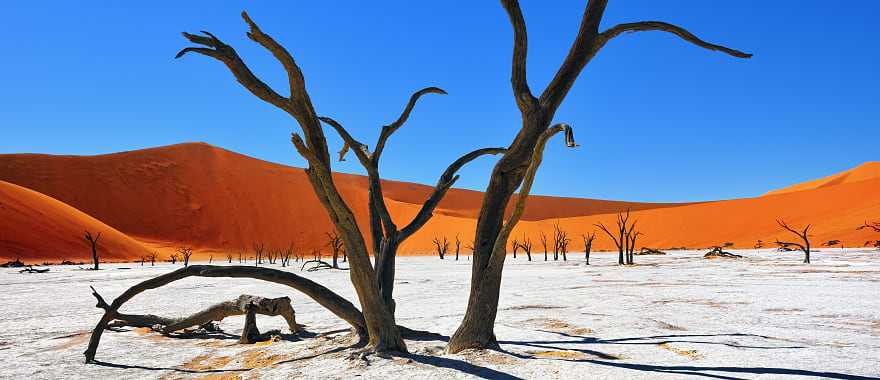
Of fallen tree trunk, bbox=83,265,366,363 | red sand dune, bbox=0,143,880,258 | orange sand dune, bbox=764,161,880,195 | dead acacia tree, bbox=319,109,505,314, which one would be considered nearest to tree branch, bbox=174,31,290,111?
fallen tree trunk, bbox=83,265,366,363

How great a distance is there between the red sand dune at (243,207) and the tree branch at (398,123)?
5114 centimetres

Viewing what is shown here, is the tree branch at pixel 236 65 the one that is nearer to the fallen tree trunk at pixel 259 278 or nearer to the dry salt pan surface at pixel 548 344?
the fallen tree trunk at pixel 259 278

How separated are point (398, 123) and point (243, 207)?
71.8 meters

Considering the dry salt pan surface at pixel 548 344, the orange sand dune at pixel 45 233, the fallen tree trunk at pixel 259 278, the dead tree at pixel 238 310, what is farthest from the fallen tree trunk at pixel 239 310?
the orange sand dune at pixel 45 233

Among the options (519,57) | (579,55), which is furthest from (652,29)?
(519,57)

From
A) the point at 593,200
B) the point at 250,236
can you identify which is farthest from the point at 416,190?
the point at 250,236

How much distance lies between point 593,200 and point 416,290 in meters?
107

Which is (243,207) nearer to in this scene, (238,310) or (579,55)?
(238,310)

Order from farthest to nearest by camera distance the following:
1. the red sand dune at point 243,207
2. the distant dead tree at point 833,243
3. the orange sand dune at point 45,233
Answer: the red sand dune at point 243,207 → the distant dead tree at point 833,243 → the orange sand dune at point 45,233

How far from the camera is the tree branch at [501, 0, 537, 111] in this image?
181 inches

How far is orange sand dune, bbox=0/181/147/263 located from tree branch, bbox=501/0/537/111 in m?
44.7

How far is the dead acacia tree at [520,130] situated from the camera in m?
4.62

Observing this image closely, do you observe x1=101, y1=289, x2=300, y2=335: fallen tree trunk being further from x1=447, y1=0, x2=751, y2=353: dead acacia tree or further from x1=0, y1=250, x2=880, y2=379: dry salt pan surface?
x1=447, y1=0, x2=751, y2=353: dead acacia tree

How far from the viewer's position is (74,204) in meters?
63.1
